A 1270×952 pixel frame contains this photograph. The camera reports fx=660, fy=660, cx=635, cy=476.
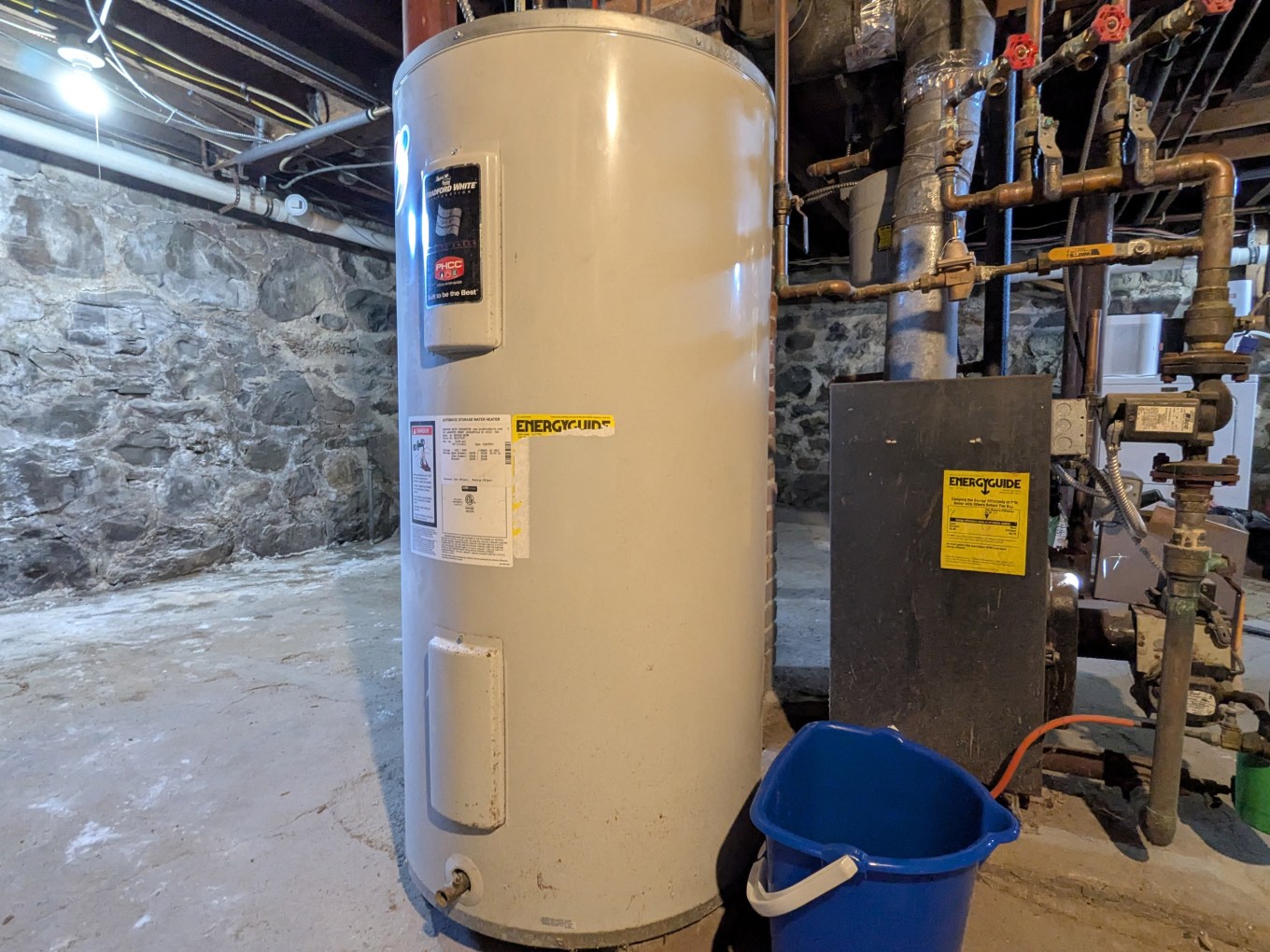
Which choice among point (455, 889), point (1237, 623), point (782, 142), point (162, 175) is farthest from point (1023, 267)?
point (162, 175)

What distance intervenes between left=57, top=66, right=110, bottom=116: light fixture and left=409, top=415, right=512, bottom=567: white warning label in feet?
7.58

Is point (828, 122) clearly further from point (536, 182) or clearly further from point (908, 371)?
point (536, 182)

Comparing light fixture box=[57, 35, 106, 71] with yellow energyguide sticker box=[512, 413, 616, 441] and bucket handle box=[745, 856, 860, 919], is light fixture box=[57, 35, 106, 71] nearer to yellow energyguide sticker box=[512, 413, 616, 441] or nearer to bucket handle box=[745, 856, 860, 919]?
yellow energyguide sticker box=[512, 413, 616, 441]

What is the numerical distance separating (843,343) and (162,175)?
437 cm

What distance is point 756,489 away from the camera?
1.14 m

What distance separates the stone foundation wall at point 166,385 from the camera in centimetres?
278

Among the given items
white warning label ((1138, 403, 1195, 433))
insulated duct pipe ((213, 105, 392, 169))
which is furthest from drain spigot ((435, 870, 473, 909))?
insulated duct pipe ((213, 105, 392, 169))

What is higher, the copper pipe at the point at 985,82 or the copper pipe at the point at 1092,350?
the copper pipe at the point at 985,82

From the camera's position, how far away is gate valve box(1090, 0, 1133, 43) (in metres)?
1.15

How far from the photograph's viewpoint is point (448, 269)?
36.7 inches

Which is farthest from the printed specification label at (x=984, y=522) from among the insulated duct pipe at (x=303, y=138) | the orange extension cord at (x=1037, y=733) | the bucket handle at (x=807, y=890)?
the insulated duct pipe at (x=303, y=138)

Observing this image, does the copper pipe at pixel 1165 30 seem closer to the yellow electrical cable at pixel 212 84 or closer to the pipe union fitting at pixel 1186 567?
the pipe union fitting at pixel 1186 567

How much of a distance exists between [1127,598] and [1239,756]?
155 centimetres

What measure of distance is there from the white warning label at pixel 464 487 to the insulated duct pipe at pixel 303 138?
6.10ft
